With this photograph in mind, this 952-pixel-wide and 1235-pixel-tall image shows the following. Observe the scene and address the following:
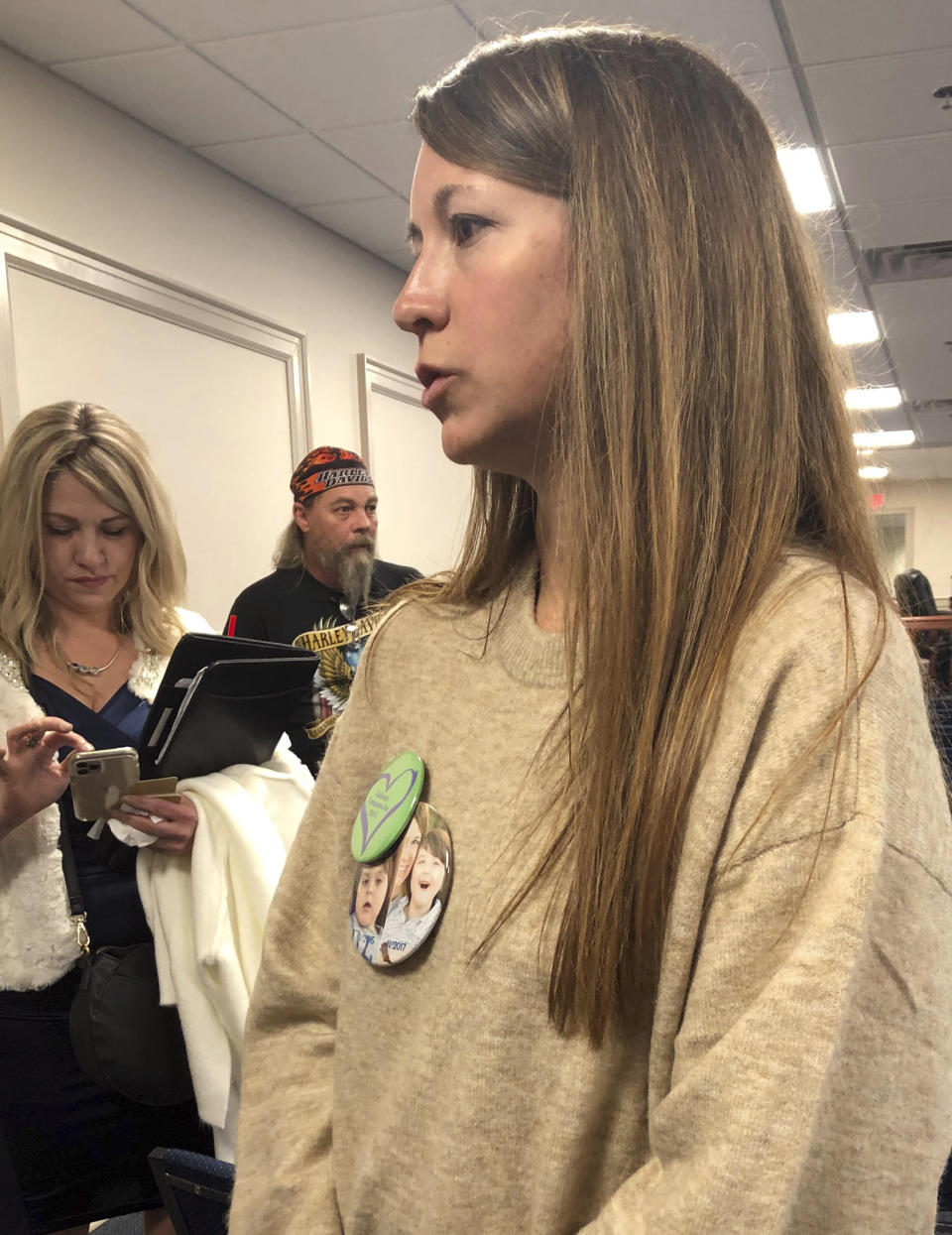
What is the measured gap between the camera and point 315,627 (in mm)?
3115

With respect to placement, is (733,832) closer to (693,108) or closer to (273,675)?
(693,108)

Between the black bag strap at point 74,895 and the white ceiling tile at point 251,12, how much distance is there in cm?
239

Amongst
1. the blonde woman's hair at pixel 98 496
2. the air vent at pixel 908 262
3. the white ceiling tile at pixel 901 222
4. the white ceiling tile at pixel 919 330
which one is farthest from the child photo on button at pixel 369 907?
the white ceiling tile at pixel 919 330

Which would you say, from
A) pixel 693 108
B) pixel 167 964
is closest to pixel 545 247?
pixel 693 108

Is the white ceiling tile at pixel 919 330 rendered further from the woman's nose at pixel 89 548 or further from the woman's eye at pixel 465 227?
the woman's eye at pixel 465 227

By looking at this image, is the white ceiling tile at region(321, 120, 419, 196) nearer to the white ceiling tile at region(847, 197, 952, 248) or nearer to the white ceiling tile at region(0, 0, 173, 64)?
the white ceiling tile at region(0, 0, 173, 64)

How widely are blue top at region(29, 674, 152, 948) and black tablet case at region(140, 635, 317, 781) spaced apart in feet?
0.40

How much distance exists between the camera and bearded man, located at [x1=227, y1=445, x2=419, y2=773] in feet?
9.53

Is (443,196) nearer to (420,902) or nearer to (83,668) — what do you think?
(420,902)

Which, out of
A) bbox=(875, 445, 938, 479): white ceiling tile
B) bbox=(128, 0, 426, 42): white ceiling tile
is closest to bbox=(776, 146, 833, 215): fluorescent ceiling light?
bbox=(128, 0, 426, 42): white ceiling tile

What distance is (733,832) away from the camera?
599mm

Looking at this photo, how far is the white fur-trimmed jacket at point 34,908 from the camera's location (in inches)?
60.7

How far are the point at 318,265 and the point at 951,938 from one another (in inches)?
183

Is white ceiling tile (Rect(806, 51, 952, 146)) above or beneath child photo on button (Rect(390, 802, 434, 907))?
above
